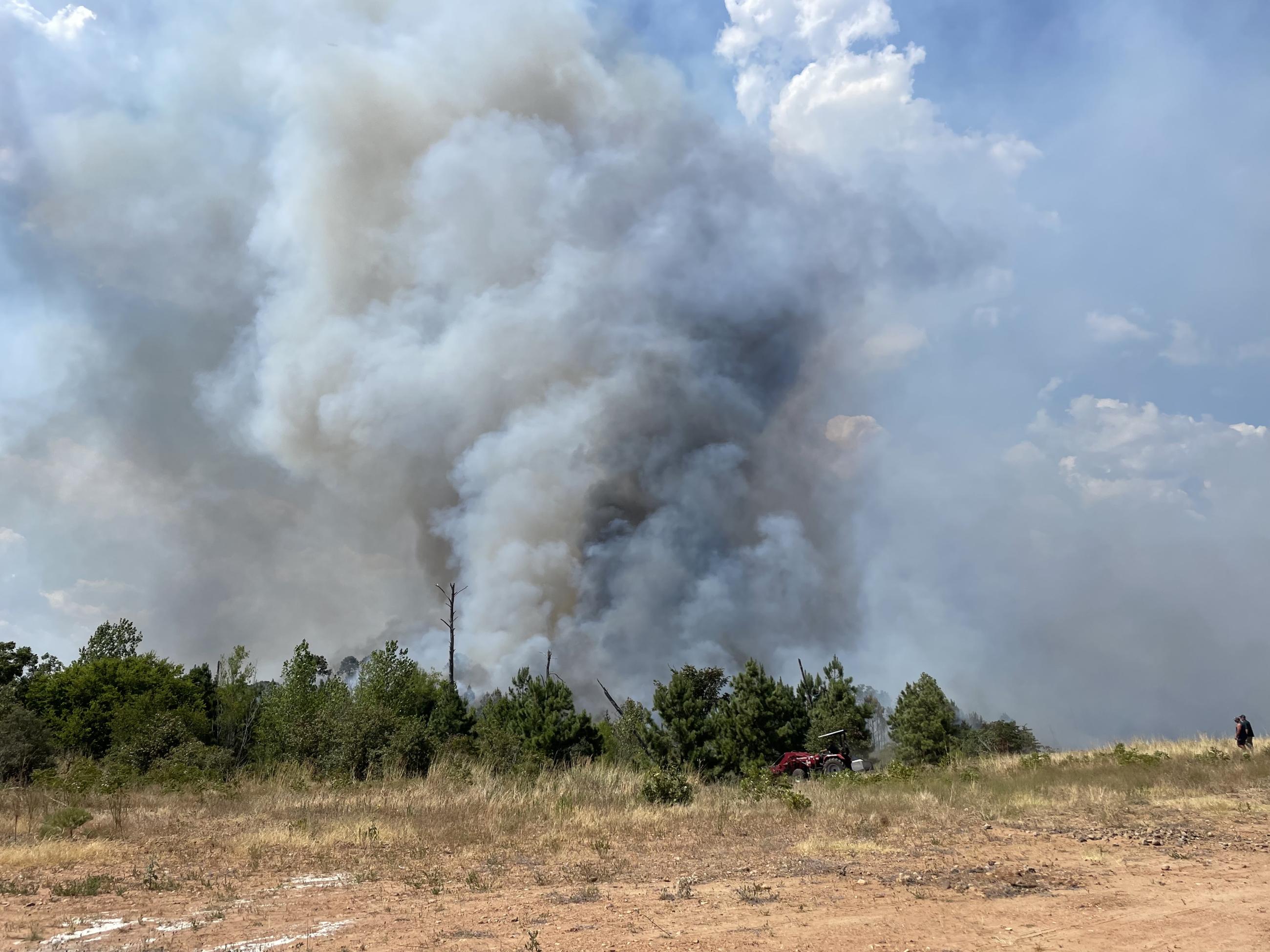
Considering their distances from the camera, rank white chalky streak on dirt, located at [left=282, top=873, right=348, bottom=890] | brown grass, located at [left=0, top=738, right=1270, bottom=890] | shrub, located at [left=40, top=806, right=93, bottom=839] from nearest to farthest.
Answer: white chalky streak on dirt, located at [left=282, top=873, right=348, bottom=890] < brown grass, located at [left=0, top=738, right=1270, bottom=890] < shrub, located at [left=40, top=806, right=93, bottom=839]

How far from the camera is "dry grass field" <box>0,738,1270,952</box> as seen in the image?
7203mm

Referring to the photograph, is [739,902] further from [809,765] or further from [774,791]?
[809,765]

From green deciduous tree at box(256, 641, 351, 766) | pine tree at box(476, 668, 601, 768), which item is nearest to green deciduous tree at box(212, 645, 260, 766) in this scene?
green deciduous tree at box(256, 641, 351, 766)

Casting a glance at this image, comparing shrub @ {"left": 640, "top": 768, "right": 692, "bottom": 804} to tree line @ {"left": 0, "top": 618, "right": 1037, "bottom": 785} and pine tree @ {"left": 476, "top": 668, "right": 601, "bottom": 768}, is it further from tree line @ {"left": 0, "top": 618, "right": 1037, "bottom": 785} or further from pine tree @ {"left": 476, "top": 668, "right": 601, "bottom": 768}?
pine tree @ {"left": 476, "top": 668, "right": 601, "bottom": 768}

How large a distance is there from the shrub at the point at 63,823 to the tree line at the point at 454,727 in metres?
9.42

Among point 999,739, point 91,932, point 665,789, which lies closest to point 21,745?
point 665,789

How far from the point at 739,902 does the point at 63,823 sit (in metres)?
13.5

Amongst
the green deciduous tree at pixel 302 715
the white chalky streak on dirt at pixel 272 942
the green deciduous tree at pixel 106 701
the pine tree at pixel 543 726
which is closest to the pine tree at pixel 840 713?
the pine tree at pixel 543 726

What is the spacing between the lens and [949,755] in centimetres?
3181

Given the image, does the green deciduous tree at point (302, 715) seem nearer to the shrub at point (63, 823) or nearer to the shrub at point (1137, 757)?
the shrub at point (63, 823)

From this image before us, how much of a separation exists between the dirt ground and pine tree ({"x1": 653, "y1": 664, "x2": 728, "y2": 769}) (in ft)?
60.9

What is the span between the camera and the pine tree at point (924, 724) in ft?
117

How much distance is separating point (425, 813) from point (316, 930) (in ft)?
31.1

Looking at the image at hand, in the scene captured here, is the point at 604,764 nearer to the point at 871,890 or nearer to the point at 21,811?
the point at 21,811
